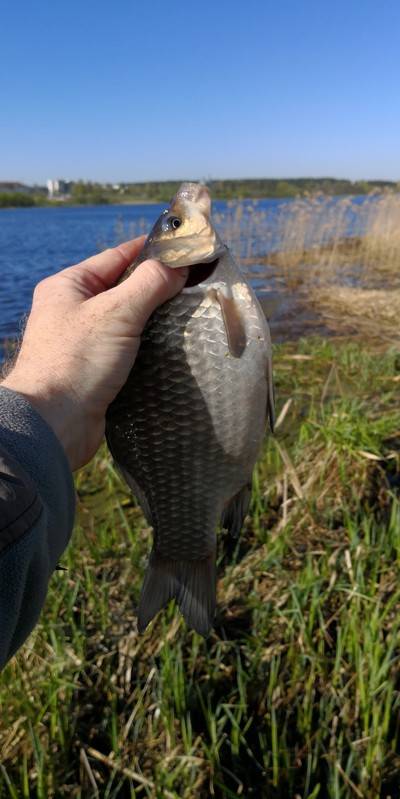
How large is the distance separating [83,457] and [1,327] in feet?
36.1

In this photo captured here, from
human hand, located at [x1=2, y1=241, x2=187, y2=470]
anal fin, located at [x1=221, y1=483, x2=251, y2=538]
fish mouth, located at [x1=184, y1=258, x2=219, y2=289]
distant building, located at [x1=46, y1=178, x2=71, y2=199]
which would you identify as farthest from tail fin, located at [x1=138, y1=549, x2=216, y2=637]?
distant building, located at [x1=46, y1=178, x2=71, y2=199]

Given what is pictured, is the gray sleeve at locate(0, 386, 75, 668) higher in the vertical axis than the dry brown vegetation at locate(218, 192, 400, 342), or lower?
lower

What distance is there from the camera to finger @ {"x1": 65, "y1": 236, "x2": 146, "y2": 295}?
2.02m

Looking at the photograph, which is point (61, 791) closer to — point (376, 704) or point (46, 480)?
point (376, 704)

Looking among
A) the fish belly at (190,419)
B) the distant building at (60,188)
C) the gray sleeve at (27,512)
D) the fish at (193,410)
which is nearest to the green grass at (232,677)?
the fish at (193,410)

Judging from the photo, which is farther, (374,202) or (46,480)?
(374,202)

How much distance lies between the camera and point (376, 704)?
99.6 inches

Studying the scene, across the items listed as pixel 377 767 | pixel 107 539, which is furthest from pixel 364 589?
pixel 107 539

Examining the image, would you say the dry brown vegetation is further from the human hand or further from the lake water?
the human hand

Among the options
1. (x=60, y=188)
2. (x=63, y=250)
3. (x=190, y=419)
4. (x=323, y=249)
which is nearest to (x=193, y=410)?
(x=190, y=419)

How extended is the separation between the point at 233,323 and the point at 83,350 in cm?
47

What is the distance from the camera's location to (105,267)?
6.77 ft

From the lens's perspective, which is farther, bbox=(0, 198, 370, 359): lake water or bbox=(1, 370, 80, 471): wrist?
bbox=(0, 198, 370, 359): lake water

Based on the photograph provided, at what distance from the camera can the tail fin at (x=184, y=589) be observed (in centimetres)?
183
